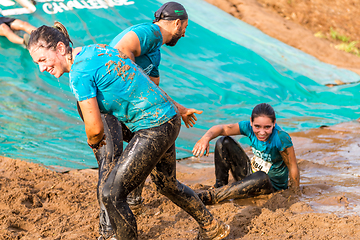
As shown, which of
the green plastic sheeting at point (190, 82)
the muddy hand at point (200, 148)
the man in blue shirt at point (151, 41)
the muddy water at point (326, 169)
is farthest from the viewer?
the green plastic sheeting at point (190, 82)

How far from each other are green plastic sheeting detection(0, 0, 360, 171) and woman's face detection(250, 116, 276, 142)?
173cm

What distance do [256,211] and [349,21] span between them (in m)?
13.0

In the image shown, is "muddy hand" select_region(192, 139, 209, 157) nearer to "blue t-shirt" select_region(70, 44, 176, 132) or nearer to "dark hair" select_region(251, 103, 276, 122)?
Answer: "dark hair" select_region(251, 103, 276, 122)

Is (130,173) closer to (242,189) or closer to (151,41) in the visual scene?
(151,41)

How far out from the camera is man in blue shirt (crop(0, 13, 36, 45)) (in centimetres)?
657

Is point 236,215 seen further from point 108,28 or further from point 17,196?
point 108,28

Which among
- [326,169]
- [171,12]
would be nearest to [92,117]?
[171,12]

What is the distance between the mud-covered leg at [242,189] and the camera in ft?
11.0

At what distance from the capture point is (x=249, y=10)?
11266 millimetres

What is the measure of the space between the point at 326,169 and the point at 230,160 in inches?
56.2

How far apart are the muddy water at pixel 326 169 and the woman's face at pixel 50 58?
2166 mm

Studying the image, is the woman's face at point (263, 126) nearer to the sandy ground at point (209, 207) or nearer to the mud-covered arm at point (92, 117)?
the sandy ground at point (209, 207)

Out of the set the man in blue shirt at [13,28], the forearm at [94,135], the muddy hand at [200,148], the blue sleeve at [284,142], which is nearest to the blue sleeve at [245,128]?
the blue sleeve at [284,142]

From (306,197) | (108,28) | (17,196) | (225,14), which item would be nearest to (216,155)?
(306,197)
